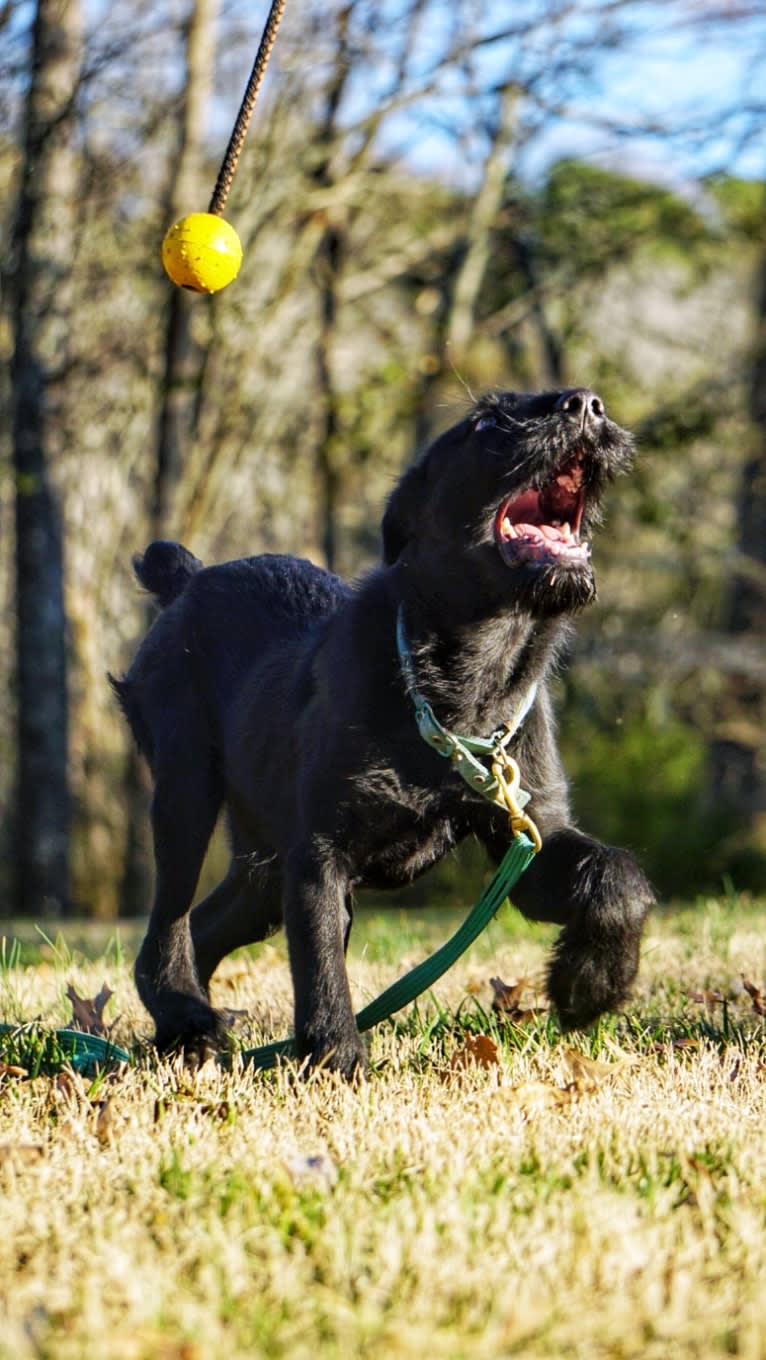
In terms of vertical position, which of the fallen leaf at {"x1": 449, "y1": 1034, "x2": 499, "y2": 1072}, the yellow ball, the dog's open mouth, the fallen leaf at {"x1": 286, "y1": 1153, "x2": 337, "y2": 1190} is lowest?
the fallen leaf at {"x1": 449, "y1": 1034, "x2": 499, "y2": 1072}

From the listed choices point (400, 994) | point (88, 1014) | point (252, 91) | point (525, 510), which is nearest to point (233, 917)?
point (88, 1014)

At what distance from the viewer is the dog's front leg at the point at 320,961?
357 cm

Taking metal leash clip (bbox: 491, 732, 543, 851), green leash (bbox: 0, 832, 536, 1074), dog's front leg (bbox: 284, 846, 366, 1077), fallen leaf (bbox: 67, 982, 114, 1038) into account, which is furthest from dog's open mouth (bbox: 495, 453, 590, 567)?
fallen leaf (bbox: 67, 982, 114, 1038)

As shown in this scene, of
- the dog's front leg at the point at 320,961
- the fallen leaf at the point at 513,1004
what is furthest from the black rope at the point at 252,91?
the fallen leaf at the point at 513,1004

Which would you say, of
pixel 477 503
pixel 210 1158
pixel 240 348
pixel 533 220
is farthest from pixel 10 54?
pixel 210 1158

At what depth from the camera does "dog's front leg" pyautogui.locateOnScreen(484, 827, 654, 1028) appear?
3.71 m

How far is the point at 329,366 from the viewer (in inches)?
511

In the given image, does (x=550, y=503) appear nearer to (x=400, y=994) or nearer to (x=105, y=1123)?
(x=400, y=994)

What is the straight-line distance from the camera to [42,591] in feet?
35.5

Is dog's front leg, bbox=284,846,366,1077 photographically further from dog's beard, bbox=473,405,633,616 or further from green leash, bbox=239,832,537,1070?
dog's beard, bbox=473,405,633,616

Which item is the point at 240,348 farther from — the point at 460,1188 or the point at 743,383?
the point at 460,1188

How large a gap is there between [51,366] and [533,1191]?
871 centimetres

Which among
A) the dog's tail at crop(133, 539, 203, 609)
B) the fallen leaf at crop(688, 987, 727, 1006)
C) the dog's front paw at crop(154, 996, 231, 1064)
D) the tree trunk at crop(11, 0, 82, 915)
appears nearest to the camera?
the dog's front paw at crop(154, 996, 231, 1064)

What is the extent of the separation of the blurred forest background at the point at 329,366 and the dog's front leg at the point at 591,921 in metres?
6.52
